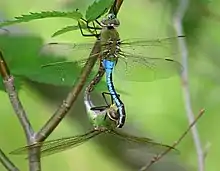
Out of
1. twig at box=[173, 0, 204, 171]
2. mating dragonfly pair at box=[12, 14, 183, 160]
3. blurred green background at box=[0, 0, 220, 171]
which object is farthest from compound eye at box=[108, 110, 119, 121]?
blurred green background at box=[0, 0, 220, 171]

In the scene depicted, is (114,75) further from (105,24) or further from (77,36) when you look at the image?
(77,36)

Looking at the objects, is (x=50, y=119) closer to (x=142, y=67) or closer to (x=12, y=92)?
(x=12, y=92)

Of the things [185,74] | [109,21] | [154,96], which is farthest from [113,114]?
[154,96]

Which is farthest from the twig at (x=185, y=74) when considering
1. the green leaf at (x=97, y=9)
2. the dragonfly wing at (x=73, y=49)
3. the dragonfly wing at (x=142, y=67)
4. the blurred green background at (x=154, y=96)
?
the green leaf at (x=97, y=9)

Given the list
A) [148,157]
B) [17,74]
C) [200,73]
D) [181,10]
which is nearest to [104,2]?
[17,74]

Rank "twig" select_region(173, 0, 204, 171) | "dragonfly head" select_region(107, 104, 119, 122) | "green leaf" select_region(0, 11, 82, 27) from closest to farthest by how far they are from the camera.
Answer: "green leaf" select_region(0, 11, 82, 27) < "dragonfly head" select_region(107, 104, 119, 122) < "twig" select_region(173, 0, 204, 171)

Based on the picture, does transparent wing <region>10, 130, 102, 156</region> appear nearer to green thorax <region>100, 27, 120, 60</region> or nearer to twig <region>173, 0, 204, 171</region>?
green thorax <region>100, 27, 120, 60</region>
